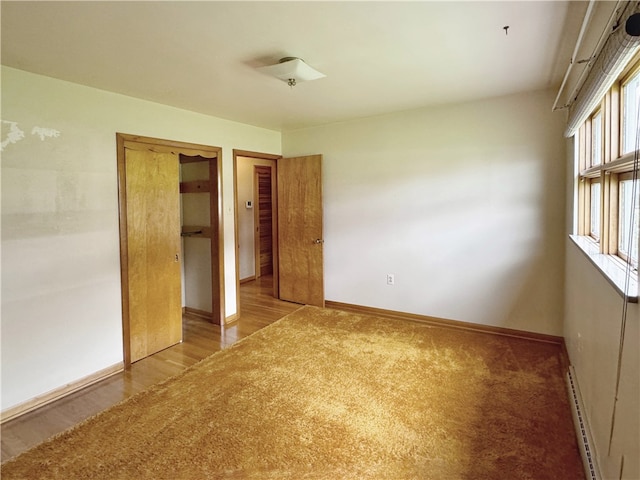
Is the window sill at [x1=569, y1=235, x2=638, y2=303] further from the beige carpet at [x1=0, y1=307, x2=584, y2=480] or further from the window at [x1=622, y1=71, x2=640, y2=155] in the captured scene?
the beige carpet at [x1=0, y1=307, x2=584, y2=480]

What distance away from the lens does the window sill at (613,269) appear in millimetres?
1280

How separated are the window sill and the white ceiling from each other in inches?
50.7

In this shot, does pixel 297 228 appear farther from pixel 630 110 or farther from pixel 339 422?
pixel 630 110

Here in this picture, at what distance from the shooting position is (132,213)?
3.10 m

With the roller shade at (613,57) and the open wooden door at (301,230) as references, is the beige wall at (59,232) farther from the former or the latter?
the roller shade at (613,57)

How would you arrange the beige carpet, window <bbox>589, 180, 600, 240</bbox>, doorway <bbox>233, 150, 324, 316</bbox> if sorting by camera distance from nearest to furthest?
1. the beige carpet
2. window <bbox>589, 180, 600, 240</bbox>
3. doorway <bbox>233, 150, 324, 316</bbox>

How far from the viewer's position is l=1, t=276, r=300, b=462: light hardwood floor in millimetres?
2211

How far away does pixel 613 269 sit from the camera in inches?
64.5

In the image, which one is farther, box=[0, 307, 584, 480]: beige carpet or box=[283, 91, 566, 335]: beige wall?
box=[283, 91, 566, 335]: beige wall

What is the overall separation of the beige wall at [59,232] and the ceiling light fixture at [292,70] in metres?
1.49

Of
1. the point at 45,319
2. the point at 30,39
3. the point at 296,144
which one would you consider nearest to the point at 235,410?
the point at 45,319

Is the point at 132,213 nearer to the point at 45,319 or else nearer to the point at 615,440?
the point at 45,319

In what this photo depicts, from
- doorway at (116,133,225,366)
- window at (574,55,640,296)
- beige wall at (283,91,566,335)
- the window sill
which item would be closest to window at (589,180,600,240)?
window at (574,55,640,296)

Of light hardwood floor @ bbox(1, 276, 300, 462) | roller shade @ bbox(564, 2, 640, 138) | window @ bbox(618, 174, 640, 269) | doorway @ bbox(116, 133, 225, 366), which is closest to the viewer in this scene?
roller shade @ bbox(564, 2, 640, 138)
